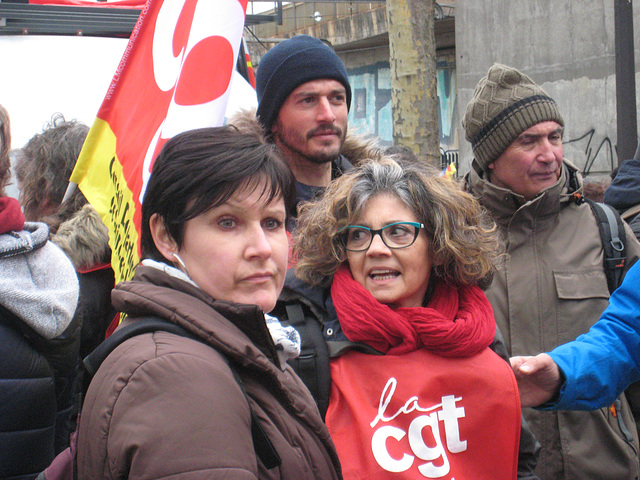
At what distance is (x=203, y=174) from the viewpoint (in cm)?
139

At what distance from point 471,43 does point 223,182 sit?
586 inches

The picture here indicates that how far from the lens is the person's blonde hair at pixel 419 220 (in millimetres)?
2096

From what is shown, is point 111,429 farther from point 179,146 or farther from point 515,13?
point 515,13

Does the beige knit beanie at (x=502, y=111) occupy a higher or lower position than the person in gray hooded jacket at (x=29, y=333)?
higher

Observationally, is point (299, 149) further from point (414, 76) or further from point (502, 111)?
point (414, 76)

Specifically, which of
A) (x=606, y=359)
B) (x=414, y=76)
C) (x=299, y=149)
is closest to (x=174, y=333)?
(x=299, y=149)

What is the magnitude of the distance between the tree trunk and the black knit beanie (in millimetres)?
3248

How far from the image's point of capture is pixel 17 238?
2.14 m

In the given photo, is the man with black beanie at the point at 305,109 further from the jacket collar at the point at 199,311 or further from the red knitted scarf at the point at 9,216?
the jacket collar at the point at 199,311

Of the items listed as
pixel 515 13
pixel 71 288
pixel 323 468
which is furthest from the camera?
pixel 515 13

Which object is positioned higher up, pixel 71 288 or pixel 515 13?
pixel 515 13

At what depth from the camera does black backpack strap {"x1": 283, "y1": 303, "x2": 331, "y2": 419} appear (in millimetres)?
1924

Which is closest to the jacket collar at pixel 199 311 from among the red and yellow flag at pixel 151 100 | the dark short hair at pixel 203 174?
the dark short hair at pixel 203 174

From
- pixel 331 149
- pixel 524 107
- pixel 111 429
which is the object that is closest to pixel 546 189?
pixel 524 107
